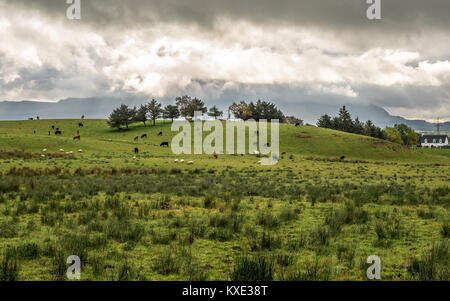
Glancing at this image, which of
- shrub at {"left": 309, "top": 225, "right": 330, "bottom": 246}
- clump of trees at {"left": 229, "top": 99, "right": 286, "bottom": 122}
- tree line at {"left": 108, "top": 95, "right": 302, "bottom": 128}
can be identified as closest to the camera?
shrub at {"left": 309, "top": 225, "right": 330, "bottom": 246}

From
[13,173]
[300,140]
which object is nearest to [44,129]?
[300,140]

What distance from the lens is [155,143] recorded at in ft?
298

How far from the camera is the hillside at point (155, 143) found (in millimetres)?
64250

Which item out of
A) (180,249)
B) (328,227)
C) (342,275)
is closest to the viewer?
(342,275)

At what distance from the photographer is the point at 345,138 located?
325ft

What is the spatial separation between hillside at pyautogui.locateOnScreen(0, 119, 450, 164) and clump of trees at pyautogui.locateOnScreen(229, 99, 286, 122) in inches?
1252

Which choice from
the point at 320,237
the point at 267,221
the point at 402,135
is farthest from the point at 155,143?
the point at 402,135

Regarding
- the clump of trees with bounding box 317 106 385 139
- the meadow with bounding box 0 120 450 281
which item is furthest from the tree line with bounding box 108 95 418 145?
the meadow with bounding box 0 120 450 281

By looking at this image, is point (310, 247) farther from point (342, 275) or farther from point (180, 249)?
point (180, 249)

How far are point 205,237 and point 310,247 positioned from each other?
3167 mm

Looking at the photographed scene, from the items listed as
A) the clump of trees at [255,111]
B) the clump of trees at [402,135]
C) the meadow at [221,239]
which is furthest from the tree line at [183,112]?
the meadow at [221,239]

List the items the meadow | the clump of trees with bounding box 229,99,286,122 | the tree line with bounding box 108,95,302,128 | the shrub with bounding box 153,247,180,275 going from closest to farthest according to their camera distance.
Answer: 1. the meadow
2. the shrub with bounding box 153,247,180,275
3. the tree line with bounding box 108,95,302,128
4. the clump of trees with bounding box 229,99,286,122

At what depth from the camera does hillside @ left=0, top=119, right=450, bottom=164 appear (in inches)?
2530

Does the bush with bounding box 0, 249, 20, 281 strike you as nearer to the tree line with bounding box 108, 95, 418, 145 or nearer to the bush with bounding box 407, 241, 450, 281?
the bush with bounding box 407, 241, 450, 281
